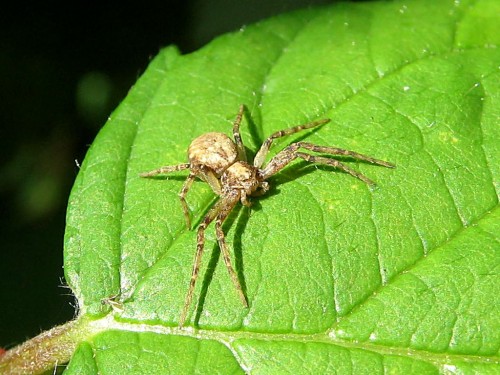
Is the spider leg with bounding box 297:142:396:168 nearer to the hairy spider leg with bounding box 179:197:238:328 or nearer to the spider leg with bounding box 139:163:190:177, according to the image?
the hairy spider leg with bounding box 179:197:238:328

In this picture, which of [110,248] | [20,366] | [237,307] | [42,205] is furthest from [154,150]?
[42,205]

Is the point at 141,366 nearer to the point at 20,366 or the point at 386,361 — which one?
the point at 20,366

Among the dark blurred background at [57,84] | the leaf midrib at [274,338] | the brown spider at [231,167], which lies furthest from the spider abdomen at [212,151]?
the dark blurred background at [57,84]

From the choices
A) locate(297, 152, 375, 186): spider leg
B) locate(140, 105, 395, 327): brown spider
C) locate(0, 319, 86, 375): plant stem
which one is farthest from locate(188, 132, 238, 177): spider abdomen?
locate(0, 319, 86, 375): plant stem

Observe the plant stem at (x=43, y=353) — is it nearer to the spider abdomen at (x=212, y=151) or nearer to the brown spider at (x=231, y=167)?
the brown spider at (x=231, y=167)

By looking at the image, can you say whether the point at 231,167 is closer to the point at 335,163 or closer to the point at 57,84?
the point at 335,163
